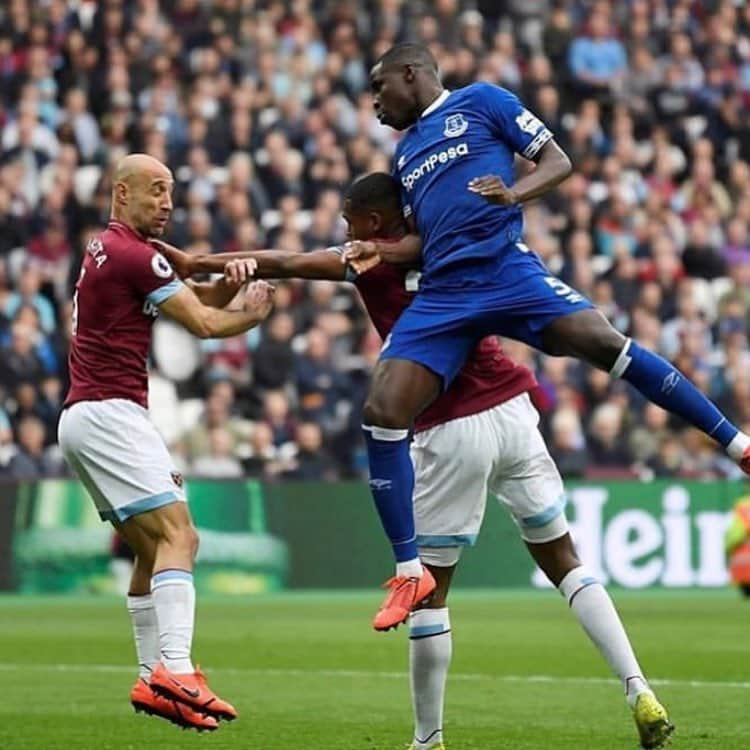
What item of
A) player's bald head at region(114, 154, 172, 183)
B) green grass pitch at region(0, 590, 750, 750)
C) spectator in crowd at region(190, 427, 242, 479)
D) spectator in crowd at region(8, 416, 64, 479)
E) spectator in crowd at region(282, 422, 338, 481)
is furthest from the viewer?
spectator in crowd at region(282, 422, 338, 481)

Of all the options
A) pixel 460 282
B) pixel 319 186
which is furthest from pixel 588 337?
pixel 319 186

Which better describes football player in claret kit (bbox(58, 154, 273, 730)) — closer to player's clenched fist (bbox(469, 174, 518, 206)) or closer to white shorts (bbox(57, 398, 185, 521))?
white shorts (bbox(57, 398, 185, 521))

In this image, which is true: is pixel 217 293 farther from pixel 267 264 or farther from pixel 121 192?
pixel 121 192

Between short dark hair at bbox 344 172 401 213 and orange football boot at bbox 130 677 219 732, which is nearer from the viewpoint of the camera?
orange football boot at bbox 130 677 219 732

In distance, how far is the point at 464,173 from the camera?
927 cm

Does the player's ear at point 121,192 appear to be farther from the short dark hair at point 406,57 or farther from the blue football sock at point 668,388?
the blue football sock at point 668,388

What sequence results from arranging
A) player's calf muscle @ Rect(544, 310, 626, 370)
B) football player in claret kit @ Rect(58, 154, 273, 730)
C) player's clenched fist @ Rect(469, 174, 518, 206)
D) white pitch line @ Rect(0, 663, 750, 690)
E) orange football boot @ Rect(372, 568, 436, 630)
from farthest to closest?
white pitch line @ Rect(0, 663, 750, 690), football player in claret kit @ Rect(58, 154, 273, 730), player's calf muscle @ Rect(544, 310, 626, 370), player's clenched fist @ Rect(469, 174, 518, 206), orange football boot @ Rect(372, 568, 436, 630)

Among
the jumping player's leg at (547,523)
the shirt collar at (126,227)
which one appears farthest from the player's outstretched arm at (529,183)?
the shirt collar at (126,227)

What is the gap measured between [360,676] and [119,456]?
4.11 metres

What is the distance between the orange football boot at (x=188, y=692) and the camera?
28.8 feet

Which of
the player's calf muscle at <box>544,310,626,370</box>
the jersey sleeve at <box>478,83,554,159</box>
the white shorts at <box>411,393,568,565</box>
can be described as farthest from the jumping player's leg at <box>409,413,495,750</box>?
the jersey sleeve at <box>478,83,554,159</box>

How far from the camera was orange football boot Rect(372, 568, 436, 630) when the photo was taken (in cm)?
852

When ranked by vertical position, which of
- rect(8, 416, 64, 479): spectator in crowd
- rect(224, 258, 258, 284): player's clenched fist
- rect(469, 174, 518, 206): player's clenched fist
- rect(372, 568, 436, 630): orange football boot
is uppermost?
rect(469, 174, 518, 206): player's clenched fist

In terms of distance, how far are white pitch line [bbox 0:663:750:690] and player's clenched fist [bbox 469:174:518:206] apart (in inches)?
163
